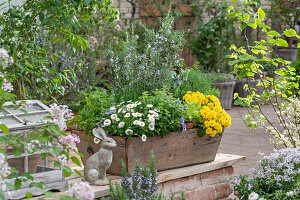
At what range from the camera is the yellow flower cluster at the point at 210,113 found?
3297 millimetres

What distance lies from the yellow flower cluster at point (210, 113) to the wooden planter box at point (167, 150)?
9 centimetres

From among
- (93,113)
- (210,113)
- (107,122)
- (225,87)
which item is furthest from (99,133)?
(225,87)

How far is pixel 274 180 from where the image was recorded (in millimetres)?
2889

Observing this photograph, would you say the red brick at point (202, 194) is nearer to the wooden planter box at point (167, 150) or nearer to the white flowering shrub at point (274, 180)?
the wooden planter box at point (167, 150)

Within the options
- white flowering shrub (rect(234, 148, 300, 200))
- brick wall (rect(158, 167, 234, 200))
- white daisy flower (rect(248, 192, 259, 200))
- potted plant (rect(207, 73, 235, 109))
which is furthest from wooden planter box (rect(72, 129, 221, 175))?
potted plant (rect(207, 73, 235, 109))

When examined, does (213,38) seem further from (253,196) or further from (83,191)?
(83,191)

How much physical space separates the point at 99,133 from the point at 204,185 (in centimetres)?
89

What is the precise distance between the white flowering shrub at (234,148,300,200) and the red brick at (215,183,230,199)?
35 cm

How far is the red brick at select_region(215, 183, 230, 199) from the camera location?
3.41 meters

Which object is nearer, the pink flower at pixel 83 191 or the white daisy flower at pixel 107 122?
the pink flower at pixel 83 191

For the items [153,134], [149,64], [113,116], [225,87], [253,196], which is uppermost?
[149,64]

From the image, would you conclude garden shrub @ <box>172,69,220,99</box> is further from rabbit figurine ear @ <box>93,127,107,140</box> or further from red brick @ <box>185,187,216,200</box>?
rabbit figurine ear @ <box>93,127,107,140</box>

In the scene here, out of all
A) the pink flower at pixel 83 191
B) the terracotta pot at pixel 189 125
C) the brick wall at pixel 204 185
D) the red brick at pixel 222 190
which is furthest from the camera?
the red brick at pixel 222 190

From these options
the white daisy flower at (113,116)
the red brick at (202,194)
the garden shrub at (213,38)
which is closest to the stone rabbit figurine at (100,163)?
the white daisy flower at (113,116)
